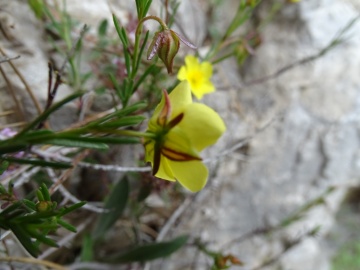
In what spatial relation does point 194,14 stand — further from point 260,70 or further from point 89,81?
point 89,81

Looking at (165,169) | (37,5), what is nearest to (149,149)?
(165,169)

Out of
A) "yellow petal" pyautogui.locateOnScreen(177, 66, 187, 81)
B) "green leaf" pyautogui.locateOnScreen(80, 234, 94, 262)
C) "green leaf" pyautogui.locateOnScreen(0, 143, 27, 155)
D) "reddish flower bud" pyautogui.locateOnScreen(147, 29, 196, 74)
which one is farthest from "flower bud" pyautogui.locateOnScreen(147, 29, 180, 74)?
"green leaf" pyautogui.locateOnScreen(80, 234, 94, 262)

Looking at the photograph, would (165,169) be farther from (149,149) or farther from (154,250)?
(154,250)

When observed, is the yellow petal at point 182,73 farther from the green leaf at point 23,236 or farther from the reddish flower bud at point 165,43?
the green leaf at point 23,236

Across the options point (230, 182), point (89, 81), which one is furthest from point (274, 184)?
point (89, 81)

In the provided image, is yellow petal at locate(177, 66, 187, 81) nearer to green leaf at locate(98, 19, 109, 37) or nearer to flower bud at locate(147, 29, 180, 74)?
green leaf at locate(98, 19, 109, 37)

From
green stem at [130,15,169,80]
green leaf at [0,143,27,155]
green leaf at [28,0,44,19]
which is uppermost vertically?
green leaf at [28,0,44,19]
